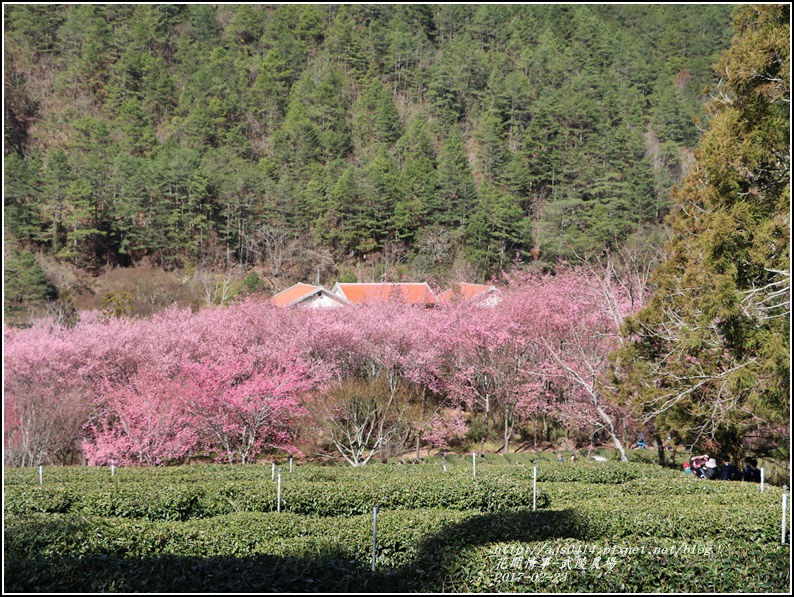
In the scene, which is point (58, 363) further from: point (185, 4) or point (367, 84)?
point (185, 4)

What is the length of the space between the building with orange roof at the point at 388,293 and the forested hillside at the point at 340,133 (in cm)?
677

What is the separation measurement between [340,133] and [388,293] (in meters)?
35.3

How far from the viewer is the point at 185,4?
8519 cm

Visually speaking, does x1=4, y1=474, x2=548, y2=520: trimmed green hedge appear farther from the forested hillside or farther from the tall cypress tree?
the forested hillside

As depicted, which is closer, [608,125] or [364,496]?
[364,496]

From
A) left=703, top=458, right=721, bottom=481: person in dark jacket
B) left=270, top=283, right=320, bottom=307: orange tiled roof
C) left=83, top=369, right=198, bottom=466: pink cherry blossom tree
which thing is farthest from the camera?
left=270, top=283, right=320, bottom=307: orange tiled roof

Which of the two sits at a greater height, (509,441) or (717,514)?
(717,514)

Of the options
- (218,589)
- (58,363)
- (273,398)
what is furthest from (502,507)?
(58,363)

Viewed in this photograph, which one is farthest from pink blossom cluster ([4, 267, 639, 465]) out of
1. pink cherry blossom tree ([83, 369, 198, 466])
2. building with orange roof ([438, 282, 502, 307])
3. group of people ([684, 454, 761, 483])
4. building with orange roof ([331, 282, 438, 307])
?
group of people ([684, 454, 761, 483])

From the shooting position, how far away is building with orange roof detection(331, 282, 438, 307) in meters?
30.2

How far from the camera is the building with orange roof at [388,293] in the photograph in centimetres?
3019

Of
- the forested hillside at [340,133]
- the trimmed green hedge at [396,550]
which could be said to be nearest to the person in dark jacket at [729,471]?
the trimmed green hedge at [396,550]

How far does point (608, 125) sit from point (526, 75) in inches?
743

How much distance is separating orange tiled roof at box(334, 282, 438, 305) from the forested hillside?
673 centimetres
